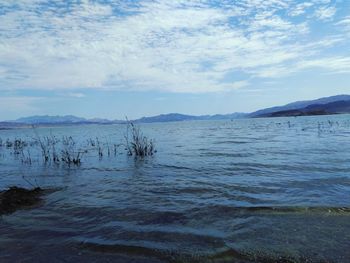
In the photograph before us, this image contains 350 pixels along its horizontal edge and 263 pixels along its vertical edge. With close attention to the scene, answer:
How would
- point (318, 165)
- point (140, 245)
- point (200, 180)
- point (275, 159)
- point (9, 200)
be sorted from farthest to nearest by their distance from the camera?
point (275, 159), point (318, 165), point (200, 180), point (9, 200), point (140, 245)

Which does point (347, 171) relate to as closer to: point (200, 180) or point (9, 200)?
point (200, 180)

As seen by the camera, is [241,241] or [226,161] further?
[226,161]

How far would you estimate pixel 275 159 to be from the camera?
20.7 m

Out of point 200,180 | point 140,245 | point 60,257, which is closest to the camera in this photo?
point 60,257

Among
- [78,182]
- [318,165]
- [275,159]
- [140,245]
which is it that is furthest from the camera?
[275,159]

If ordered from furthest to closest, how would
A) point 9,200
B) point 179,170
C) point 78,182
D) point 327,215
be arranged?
point 179,170 < point 78,182 < point 9,200 < point 327,215

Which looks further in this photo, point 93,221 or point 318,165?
point 318,165

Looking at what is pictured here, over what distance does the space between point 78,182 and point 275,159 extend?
1144cm

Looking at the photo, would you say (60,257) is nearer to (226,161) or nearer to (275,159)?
(226,161)

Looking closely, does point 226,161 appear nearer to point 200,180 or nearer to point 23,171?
point 200,180

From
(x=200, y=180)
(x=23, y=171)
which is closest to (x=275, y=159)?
(x=200, y=180)

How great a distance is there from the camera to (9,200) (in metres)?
11.8

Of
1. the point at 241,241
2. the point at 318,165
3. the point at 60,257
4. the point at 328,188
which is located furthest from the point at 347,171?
the point at 60,257

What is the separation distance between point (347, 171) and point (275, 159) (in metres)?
5.52
